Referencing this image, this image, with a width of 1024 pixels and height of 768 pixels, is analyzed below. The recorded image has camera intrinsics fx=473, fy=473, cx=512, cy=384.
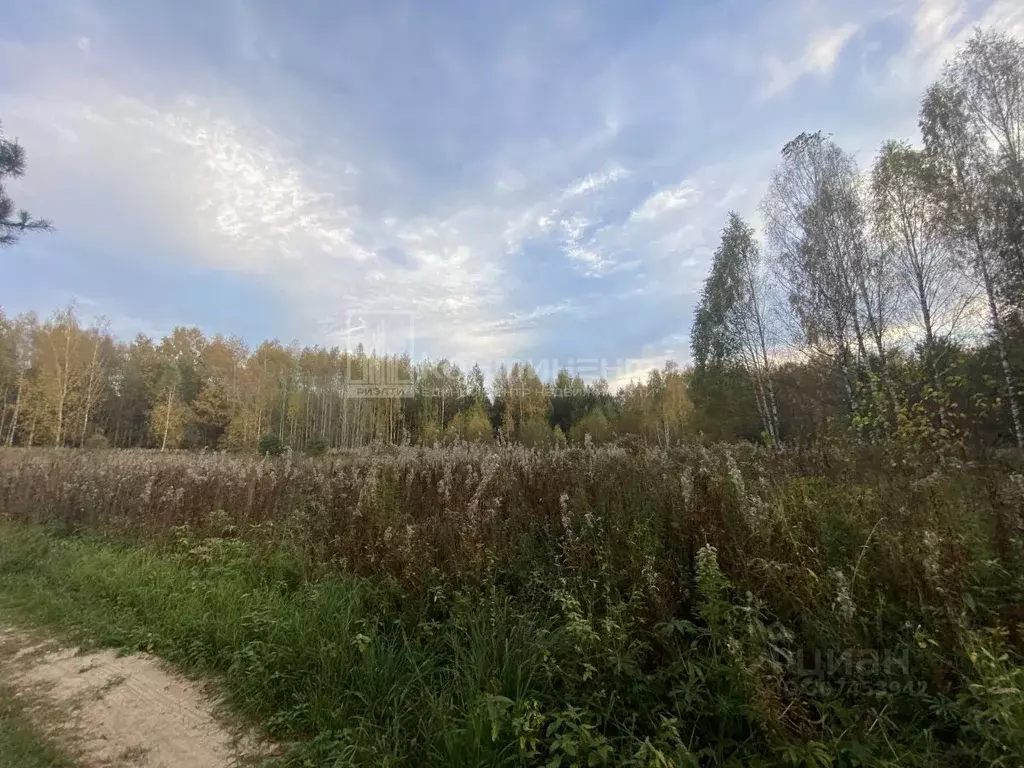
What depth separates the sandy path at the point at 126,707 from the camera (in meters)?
2.74

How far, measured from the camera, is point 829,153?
1394cm

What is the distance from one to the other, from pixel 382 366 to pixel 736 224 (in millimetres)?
34568

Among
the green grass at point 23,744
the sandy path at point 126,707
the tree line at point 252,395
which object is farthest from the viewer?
the tree line at point 252,395

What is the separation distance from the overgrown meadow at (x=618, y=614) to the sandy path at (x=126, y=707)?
242 millimetres

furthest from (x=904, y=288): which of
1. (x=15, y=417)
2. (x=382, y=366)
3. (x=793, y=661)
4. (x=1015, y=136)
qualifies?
(x=15, y=417)

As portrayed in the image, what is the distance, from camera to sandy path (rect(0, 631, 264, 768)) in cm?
274

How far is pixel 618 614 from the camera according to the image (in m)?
2.66

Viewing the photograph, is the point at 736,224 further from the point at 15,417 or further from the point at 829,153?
the point at 15,417

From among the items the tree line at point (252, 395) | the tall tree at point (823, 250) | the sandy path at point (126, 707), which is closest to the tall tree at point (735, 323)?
the tall tree at point (823, 250)

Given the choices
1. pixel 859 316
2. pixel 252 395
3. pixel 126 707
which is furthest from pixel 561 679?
pixel 252 395

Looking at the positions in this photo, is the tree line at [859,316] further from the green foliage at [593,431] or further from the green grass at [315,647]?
the green grass at [315,647]

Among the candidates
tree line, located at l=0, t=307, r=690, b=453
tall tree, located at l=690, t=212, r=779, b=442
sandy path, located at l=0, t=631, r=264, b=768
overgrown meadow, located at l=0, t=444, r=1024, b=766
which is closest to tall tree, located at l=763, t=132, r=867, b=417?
tall tree, located at l=690, t=212, r=779, b=442

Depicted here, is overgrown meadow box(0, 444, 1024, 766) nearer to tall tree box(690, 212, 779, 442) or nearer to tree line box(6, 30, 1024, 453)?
tree line box(6, 30, 1024, 453)

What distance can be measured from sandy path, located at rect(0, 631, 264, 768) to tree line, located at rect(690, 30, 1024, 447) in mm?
9067
